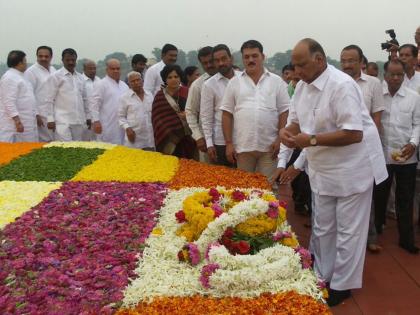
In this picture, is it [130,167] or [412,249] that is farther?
[130,167]

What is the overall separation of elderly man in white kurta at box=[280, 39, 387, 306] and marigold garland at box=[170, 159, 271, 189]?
0.80 meters

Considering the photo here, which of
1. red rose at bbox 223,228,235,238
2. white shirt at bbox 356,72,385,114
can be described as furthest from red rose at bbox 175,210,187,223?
white shirt at bbox 356,72,385,114

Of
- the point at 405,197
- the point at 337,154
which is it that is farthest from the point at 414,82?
the point at 337,154

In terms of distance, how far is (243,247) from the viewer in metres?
2.77

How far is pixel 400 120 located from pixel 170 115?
2.92 m

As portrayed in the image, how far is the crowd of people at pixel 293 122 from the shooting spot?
360 centimetres

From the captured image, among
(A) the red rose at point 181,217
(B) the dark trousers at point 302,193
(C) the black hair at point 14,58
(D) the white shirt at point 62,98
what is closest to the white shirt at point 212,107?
(B) the dark trousers at point 302,193

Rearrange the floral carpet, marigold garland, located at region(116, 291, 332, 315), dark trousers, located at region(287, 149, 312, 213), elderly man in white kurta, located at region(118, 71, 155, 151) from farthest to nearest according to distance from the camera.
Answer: elderly man in white kurta, located at region(118, 71, 155, 151) < dark trousers, located at region(287, 149, 312, 213) < the floral carpet < marigold garland, located at region(116, 291, 332, 315)

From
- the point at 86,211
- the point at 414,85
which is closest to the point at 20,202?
the point at 86,211

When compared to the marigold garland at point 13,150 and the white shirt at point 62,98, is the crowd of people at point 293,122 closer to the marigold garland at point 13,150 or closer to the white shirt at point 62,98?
the white shirt at point 62,98

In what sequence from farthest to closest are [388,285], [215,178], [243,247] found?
1. [215,178]
2. [388,285]
3. [243,247]

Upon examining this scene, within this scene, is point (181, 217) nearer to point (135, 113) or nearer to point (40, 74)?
point (135, 113)

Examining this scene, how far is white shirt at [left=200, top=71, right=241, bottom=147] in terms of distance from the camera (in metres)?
5.53

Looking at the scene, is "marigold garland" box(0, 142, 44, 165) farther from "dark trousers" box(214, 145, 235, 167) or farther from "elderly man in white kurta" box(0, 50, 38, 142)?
"dark trousers" box(214, 145, 235, 167)
